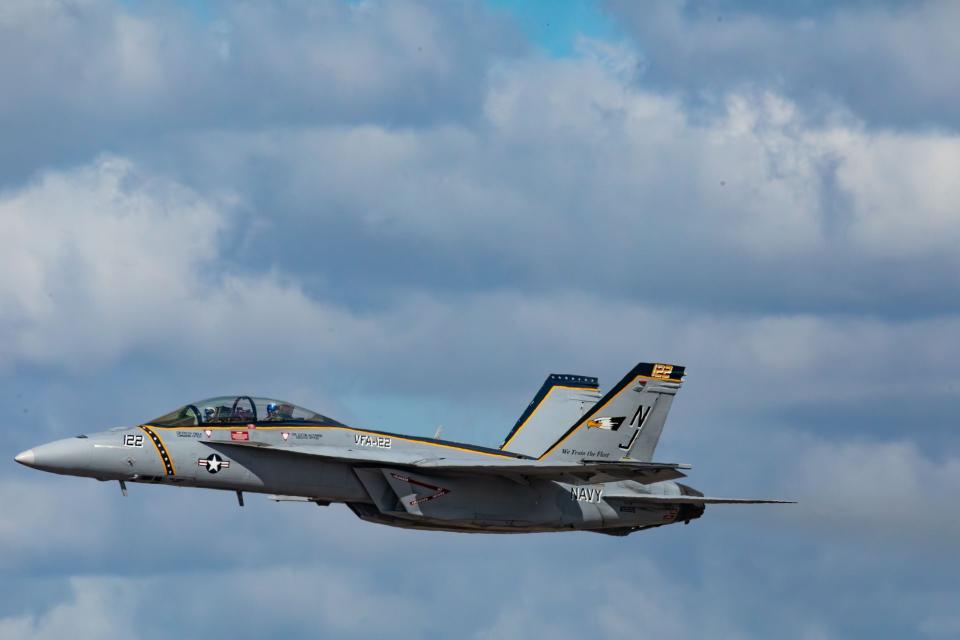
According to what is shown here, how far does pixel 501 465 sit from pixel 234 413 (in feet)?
18.8

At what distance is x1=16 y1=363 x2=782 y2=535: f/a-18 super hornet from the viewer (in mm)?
34375

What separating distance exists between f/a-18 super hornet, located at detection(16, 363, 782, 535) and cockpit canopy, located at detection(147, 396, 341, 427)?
21 millimetres

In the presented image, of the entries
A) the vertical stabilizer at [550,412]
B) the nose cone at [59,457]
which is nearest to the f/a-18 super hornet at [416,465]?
the nose cone at [59,457]

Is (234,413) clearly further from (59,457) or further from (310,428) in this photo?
(59,457)

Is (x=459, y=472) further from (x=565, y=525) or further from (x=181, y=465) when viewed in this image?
(x=181, y=465)

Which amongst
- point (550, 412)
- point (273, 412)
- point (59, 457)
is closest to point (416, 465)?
point (273, 412)

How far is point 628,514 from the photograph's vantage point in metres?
39.5

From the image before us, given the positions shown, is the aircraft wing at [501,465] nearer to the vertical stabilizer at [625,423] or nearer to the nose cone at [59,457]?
the vertical stabilizer at [625,423]

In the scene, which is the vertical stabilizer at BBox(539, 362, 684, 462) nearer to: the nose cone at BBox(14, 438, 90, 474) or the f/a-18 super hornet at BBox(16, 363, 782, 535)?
the f/a-18 super hornet at BBox(16, 363, 782, 535)

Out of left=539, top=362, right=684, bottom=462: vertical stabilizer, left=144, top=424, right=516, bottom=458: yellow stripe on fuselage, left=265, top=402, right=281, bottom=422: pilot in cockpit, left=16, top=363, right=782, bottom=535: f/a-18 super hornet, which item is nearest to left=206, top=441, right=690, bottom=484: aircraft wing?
left=16, top=363, right=782, bottom=535: f/a-18 super hornet

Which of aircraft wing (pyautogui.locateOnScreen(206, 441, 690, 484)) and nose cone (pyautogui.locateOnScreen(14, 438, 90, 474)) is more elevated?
aircraft wing (pyautogui.locateOnScreen(206, 441, 690, 484))

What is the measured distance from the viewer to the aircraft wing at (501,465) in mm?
35406

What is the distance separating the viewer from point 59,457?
33.2m

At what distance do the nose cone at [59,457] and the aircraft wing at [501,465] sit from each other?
322 cm
